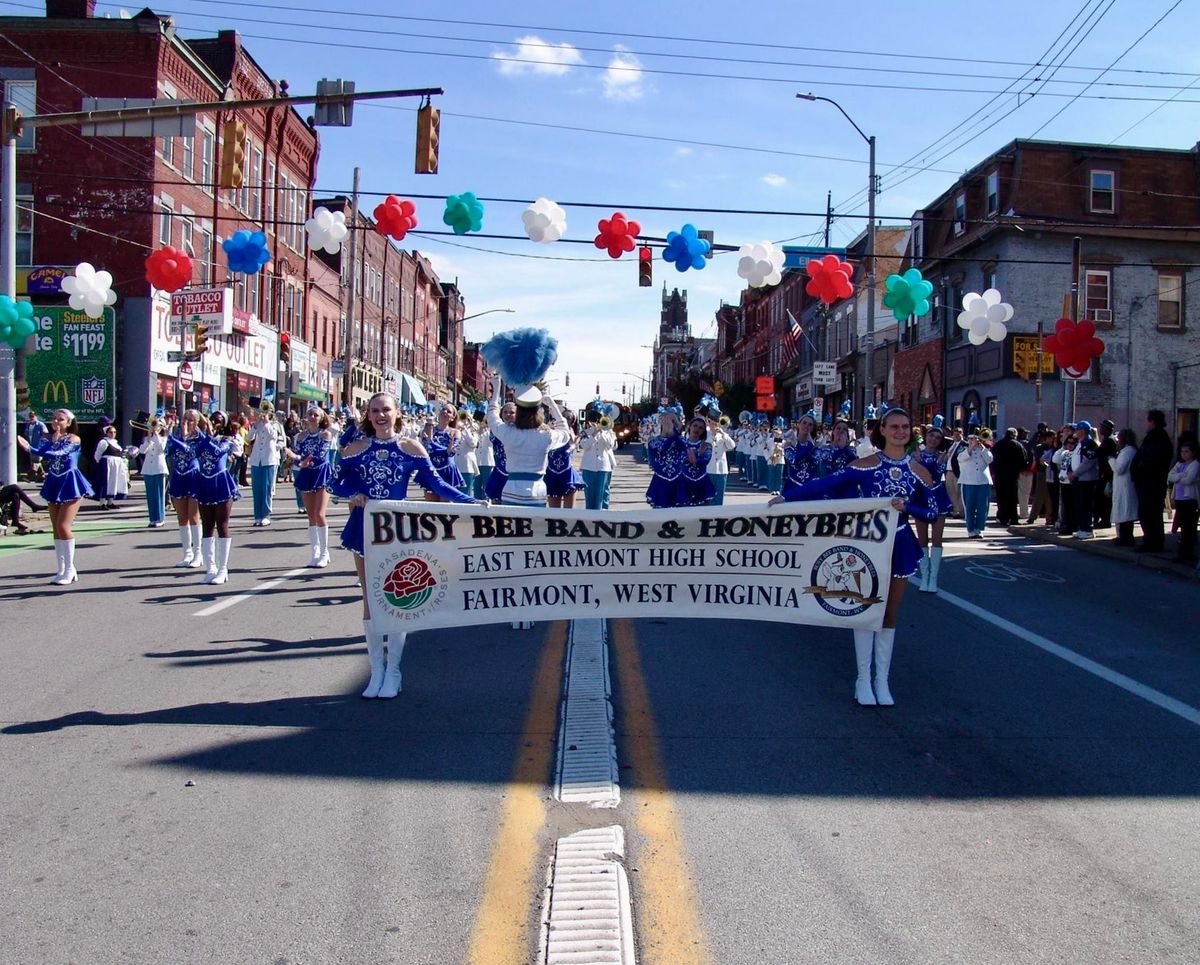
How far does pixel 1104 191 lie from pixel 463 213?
23057 mm

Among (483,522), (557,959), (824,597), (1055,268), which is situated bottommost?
(557,959)

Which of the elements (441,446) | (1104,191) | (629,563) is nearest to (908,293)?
(441,446)

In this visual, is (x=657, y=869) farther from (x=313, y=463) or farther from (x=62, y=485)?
(x=313, y=463)

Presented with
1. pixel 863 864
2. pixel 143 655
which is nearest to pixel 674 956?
pixel 863 864

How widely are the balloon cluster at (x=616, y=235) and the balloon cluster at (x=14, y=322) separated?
380 inches

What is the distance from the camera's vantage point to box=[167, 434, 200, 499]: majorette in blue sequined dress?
458 inches

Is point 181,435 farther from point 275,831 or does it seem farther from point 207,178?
point 207,178

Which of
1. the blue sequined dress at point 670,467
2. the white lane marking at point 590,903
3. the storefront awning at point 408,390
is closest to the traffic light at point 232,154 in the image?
the blue sequined dress at point 670,467

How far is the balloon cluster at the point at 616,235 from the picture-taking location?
1925 centimetres

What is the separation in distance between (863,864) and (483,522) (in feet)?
10.8

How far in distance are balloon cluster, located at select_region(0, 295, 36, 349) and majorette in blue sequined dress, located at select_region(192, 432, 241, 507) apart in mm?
7984

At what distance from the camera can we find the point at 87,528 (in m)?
18.0

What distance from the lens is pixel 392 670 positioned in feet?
21.9

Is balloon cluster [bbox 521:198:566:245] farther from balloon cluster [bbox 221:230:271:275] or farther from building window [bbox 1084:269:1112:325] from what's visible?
building window [bbox 1084:269:1112:325]
